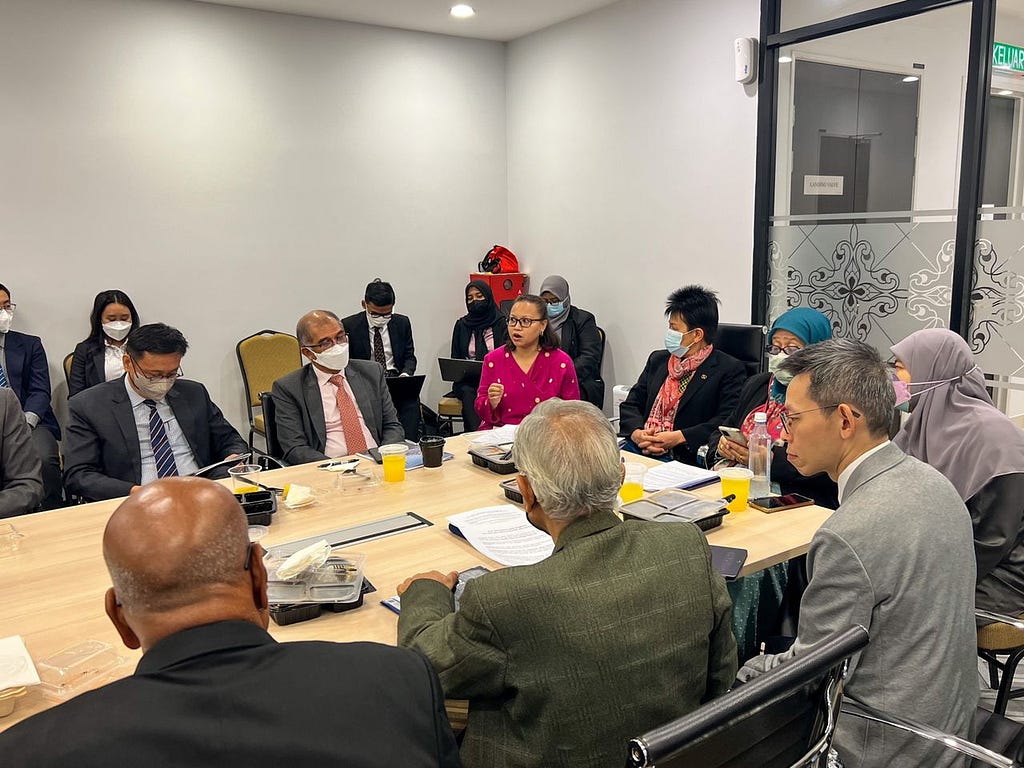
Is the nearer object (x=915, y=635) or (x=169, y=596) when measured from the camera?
(x=169, y=596)

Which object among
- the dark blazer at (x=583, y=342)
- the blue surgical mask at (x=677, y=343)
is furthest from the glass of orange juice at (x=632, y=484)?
the dark blazer at (x=583, y=342)

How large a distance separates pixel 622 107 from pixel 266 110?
98.8 inches

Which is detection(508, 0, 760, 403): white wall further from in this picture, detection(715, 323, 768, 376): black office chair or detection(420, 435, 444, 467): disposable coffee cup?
detection(420, 435, 444, 467): disposable coffee cup

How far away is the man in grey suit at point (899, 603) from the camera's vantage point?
5.19 ft

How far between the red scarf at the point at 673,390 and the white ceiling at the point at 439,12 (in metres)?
2.99

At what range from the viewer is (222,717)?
36.2 inches

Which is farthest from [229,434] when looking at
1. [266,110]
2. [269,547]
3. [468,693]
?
[266,110]

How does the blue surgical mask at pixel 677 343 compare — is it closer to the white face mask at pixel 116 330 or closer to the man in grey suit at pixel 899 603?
the man in grey suit at pixel 899 603

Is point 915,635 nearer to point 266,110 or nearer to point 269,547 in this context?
point 269,547

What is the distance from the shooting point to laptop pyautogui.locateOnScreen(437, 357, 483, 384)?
462cm

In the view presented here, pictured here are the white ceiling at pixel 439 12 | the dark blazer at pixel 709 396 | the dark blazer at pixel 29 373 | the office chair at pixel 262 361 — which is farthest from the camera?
the office chair at pixel 262 361

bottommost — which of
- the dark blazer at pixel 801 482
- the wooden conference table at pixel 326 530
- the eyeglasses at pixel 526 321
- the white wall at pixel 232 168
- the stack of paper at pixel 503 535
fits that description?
the dark blazer at pixel 801 482

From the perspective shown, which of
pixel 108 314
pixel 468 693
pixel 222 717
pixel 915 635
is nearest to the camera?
pixel 222 717

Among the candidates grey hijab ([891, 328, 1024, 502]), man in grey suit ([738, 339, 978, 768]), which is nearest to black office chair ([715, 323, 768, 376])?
grey hijab ([891, 328, 1024, 502])
